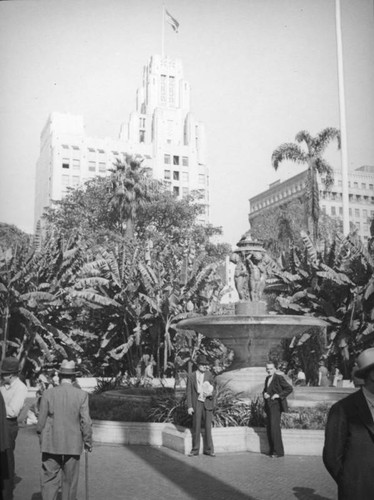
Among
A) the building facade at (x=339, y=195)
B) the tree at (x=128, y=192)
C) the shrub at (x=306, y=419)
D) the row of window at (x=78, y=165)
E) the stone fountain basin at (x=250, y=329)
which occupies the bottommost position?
the shrub at (x=306, y=419)

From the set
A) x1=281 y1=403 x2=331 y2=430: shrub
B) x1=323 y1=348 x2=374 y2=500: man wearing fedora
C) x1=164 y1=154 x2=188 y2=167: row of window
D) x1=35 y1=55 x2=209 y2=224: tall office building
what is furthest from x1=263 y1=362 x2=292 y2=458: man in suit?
x1=164 y1=154 x2=188 y2=167: row of window

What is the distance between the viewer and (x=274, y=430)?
10117 millimetres

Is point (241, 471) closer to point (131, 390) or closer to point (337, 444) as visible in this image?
point (337, 444)

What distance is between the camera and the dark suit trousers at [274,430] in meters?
10.1

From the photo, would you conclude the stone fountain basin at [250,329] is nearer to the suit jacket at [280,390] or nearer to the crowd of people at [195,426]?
the crowd of people at [195,426]

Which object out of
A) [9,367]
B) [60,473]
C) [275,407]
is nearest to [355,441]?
[60,473]

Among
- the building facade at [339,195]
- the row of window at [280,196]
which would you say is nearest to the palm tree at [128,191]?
the building facade at [339,195]

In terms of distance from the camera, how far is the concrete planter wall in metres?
10.3

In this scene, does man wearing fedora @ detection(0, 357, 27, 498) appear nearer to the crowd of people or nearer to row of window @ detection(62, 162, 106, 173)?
the crowd of people

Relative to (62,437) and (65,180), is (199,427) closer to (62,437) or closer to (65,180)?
(62,437)

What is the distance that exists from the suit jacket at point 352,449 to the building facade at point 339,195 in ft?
280

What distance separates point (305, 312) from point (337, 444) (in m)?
22.3

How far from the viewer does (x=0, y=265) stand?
24.3 meters

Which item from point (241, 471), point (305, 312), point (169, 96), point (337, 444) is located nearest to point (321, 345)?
point (305, 312)
